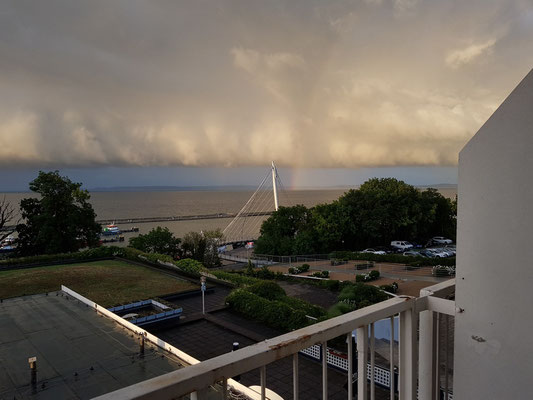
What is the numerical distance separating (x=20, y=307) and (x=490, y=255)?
11.8 m

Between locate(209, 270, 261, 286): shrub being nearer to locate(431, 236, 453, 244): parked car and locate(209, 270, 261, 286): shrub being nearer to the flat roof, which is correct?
the flat roof

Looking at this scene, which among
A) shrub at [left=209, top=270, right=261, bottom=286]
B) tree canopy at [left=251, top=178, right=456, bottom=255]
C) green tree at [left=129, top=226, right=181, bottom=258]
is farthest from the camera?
tree canopy at [left=251, top=178, right=456, bottom=255]

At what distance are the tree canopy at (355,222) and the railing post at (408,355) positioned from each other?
1000 inches

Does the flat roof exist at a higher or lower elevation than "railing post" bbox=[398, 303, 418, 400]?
lower

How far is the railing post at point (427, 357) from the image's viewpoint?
5.37 feet

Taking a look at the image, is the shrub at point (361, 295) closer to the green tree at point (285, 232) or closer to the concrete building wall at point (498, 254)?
the concrete building wall at point (498, 254)

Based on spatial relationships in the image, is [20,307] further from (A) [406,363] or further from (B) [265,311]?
(A) [406,363]

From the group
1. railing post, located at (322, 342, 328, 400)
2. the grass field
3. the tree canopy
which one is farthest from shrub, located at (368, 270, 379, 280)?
railing post, located at (322, 342, 328, 400)

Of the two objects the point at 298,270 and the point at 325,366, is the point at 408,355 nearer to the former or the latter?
the point at 325,366

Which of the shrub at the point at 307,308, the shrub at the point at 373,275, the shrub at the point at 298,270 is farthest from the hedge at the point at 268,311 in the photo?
the shrub at the point at 298,270

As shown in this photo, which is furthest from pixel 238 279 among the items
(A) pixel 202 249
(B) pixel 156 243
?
(B) pixel 156 243

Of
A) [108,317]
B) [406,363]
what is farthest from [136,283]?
[406,363]

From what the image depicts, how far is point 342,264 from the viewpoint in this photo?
71.3 feet

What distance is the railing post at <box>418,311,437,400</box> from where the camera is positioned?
5.37 feet
